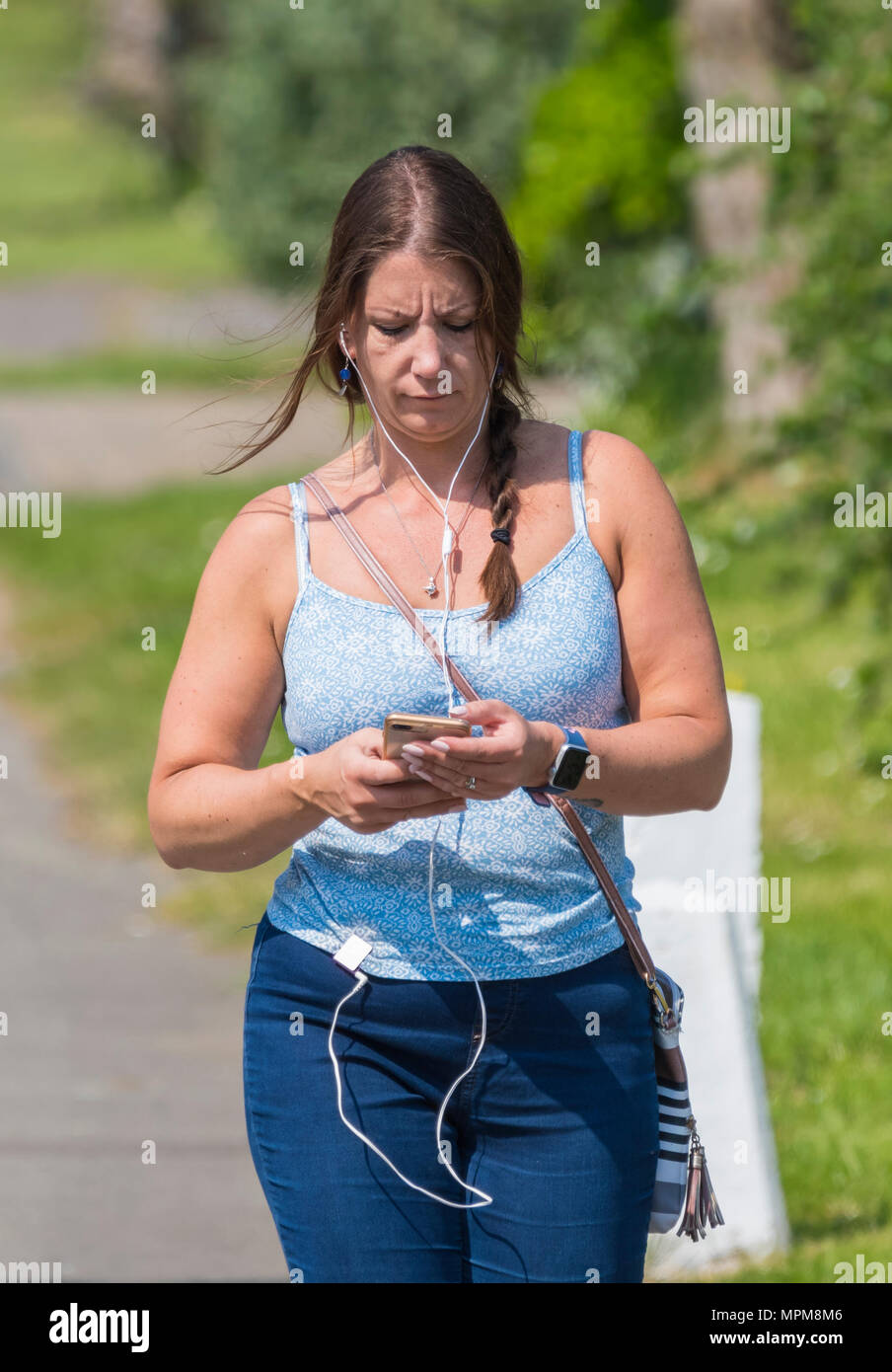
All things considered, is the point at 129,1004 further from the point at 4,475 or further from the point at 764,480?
the point at 4,475

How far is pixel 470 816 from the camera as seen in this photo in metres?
2.32

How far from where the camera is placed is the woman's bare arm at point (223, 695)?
2.36 metres

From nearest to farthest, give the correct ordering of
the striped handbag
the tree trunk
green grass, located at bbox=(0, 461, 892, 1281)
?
the striped handbag < green grass, located at bbox=(0, 461, 892, 1281) < the tree trunk

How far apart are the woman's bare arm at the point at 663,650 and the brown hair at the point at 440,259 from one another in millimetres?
151

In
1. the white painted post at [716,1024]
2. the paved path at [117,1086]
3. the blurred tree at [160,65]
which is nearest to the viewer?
the white painted post at [716,1024]

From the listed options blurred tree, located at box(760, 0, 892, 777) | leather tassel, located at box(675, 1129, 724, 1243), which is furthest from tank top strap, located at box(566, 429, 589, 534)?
blurred tree, located at box(760, 0, 892, 777)

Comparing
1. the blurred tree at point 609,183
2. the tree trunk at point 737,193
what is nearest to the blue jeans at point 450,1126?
the tree trunk at point 737,193

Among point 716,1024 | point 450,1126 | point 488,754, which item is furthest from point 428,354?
point 716,1024

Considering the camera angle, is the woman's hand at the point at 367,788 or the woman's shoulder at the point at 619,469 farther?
the woman's shoulder at the point at 619,469

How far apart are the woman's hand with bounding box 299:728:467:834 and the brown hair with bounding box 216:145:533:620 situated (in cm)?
27

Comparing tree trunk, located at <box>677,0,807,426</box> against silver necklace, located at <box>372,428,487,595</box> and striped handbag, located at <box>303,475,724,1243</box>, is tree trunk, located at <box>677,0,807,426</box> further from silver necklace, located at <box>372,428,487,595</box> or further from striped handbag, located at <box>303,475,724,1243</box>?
striped handbag, located at <box>303,475,724,1243</box>

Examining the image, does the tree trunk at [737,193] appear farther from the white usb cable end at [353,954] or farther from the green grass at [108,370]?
the white usb cable end at [353,954]

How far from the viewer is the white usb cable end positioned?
2301 mm
